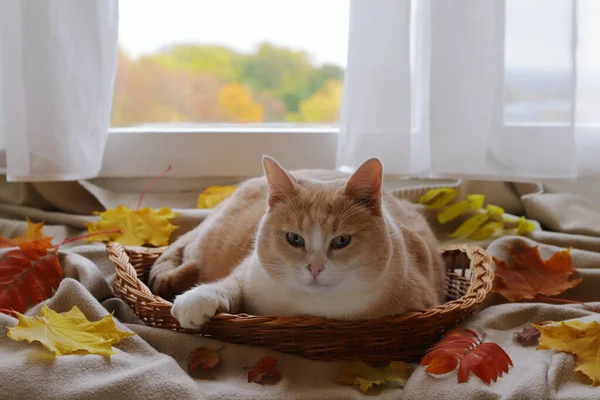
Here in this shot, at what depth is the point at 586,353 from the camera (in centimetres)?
107

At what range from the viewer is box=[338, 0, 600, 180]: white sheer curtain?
4.76 ft

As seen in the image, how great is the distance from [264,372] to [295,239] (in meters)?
0.21

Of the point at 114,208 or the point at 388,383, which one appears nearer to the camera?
the point at 388,383

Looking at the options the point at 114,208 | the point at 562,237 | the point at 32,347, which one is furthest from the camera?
the point at 114,208

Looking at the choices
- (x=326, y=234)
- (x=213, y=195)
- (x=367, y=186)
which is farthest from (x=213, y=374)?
(x=213, y=195)

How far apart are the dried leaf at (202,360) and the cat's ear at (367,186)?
34 centimetres

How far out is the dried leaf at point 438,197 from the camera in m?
1.73

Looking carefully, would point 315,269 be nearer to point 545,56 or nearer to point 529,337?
point 529,337

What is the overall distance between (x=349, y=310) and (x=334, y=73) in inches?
36.0

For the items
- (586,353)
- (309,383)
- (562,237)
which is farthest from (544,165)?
(309,383)

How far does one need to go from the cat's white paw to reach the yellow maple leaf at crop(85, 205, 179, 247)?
0.58m

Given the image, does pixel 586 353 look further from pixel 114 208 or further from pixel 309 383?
pixel 114 208

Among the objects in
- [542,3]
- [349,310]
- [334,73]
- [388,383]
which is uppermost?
[542,3]


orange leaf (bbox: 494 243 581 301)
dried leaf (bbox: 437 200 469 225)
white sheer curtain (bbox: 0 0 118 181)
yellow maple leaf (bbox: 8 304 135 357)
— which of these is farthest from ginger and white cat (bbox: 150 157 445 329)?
white sheer curtain (bbox: 0 0 118 181)
